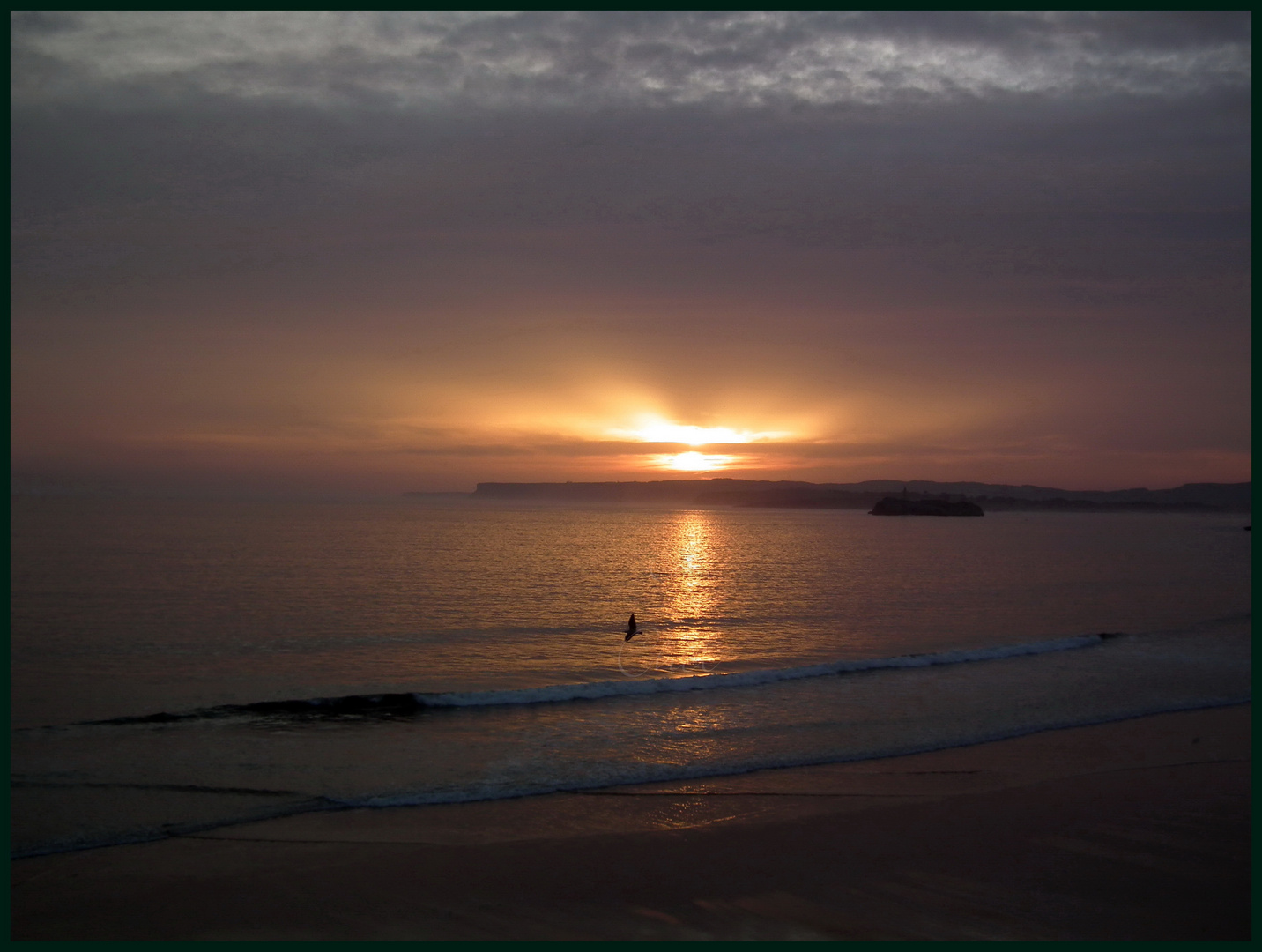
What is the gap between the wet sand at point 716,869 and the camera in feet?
25.7

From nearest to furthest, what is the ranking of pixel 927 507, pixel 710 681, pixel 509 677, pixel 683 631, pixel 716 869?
pixel 716 869, pixel 710 681, pixel 509 677, pixel 683 631, pixel 927 507

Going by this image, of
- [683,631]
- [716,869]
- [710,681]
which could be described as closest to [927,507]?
[683,631]

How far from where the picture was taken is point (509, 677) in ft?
63.6

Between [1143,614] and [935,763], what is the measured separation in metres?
23.8

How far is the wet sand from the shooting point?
7840 mm

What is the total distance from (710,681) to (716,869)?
33.3 feet

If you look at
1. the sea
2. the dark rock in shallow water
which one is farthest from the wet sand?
the dark rock in shallow water

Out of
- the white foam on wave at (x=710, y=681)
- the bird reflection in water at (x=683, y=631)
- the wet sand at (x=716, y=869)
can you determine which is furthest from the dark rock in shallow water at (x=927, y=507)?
the wet sand at (x=716, y=869)

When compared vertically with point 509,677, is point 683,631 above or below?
above

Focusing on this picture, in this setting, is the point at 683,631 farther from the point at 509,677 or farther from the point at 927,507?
the point at 927,507

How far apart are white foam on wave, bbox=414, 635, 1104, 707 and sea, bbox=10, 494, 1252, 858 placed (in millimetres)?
81

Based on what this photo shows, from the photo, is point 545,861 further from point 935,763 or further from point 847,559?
point 847,559

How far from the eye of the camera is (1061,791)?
11594 millimetres

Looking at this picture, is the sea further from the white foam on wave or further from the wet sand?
the wet sand
